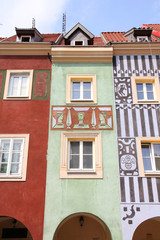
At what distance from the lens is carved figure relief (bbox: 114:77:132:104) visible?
39.8 ft

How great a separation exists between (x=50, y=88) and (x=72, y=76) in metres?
1.22

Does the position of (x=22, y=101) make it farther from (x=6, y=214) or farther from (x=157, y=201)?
(x=157, y=201)

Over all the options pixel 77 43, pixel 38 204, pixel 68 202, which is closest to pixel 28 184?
pixel 38 204

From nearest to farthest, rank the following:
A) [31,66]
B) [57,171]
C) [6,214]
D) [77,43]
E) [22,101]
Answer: [6,214], [57,171], [22,101], [31,66], [77,43]

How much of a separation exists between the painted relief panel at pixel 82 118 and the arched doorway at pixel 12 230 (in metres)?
5.29

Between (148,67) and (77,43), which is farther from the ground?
(77,43)

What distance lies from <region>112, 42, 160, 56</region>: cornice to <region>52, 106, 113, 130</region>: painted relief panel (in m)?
3.19

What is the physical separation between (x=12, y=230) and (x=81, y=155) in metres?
Result: 5.43

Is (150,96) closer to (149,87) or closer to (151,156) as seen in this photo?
(149,87)

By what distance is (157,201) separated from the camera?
10.1 meters

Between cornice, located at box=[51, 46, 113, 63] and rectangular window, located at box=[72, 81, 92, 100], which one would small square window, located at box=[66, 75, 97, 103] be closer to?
rectangular window, located at box=[72, 81, 92, 100]

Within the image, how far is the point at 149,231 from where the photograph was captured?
12.6 m

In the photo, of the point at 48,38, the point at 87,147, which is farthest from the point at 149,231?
the point at 48,38

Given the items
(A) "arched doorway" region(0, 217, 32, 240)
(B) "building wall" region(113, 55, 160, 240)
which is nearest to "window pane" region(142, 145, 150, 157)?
(B) "building wall" region(113, 55, 160, 240)
